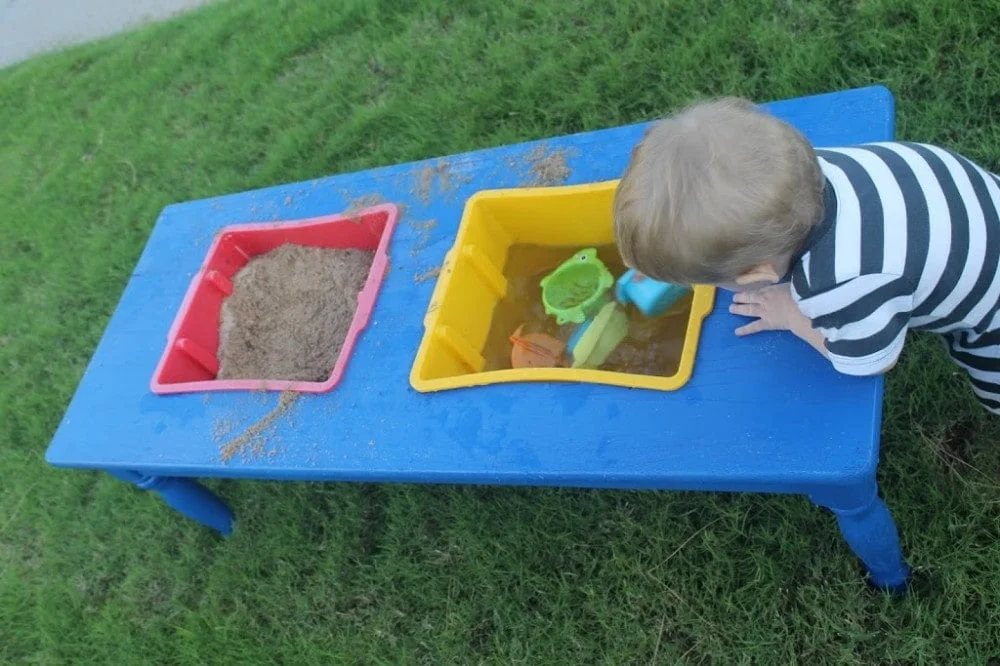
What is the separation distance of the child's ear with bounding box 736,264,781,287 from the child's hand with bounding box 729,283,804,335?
0.13 meters

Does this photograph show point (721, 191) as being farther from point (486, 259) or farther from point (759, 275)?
point (486, 259)

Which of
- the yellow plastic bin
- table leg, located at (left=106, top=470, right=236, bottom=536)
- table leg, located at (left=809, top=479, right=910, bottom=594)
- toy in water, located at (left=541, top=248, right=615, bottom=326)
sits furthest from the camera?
table leg, located at (left=106, top=470, right=236, bottom=536)

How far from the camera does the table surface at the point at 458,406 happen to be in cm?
142

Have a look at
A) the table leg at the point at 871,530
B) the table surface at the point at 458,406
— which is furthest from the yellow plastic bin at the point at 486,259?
the table leg at the point at 871,530

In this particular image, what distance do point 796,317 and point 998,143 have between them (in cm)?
107

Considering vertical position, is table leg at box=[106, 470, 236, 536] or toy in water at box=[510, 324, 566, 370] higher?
toy in water at box=[510, 324, 566, 370]

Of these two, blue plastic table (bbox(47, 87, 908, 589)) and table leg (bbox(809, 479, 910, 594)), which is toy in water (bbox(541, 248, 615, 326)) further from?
table leg (bbox(809, 479, 910, 594))

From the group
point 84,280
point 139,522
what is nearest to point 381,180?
point 139,522

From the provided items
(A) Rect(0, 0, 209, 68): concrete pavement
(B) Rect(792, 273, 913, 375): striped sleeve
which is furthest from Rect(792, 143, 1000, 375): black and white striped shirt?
(A) Rect(0, 0, 209, 68): concrete pavement

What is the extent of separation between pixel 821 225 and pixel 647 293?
2.03 ft

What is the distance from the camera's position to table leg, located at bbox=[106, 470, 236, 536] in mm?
2180

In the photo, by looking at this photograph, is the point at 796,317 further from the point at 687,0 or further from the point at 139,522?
the point at 139,522

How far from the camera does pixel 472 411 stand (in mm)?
1687

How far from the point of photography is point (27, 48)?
4711 mm
